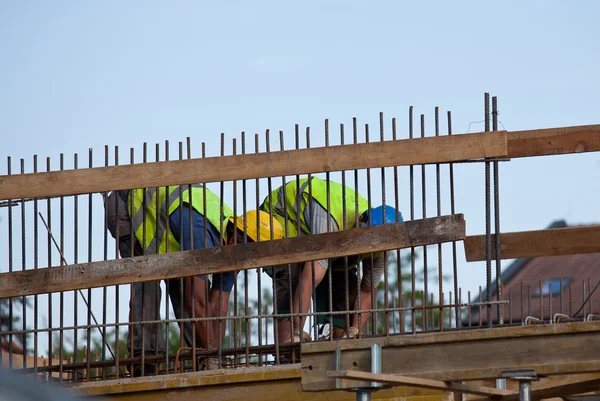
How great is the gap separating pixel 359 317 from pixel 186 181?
162cm

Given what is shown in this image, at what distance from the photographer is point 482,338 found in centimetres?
484

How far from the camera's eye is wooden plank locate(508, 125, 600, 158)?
676 centimetres

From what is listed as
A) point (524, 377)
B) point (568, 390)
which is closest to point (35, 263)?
point (568, 390)

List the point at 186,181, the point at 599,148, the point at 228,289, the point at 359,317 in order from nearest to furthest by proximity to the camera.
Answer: the point at 599,148, the point at 186,181, the point at 359,317, the point at 228,289

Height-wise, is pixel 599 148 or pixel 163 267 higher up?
pixel 599 148

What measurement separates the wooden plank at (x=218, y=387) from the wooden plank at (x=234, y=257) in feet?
2.29

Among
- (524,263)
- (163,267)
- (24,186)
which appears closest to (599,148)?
(163,267)

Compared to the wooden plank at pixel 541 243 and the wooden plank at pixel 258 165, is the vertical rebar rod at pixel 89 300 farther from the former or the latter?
the wooden plank at pixel 541 243

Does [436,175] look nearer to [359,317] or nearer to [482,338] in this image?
[359,317]

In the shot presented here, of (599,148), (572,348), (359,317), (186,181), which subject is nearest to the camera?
(572,348)

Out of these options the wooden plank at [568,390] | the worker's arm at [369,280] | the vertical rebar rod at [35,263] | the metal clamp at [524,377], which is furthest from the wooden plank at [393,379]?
the vertical rebar rod at [35,263]

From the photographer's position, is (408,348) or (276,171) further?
(276,171)

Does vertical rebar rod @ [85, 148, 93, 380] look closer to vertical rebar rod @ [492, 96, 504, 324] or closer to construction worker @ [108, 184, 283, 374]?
construction worker @ [108, 184, 283, 374]

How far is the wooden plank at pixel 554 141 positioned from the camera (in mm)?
6762
